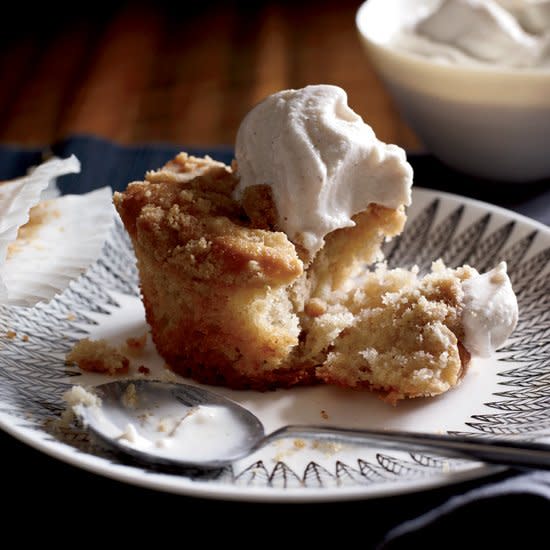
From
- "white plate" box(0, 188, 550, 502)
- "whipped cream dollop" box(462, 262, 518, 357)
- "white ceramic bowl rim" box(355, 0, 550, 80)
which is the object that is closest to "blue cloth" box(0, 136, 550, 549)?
"white plate" box(0, 188, 550, 502)

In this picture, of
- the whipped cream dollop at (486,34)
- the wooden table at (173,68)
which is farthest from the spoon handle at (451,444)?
the wooden table at (173,68)

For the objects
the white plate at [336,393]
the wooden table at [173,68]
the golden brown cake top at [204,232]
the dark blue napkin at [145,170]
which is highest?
the golden brown cake top at [204,232]

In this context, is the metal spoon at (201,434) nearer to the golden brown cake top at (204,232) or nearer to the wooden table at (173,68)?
the golden brown cake top at (204,232)

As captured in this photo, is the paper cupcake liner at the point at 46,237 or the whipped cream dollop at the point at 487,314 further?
the paper cupcake liner at the point at 46,237

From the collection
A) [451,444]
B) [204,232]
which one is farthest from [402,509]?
[204,232]

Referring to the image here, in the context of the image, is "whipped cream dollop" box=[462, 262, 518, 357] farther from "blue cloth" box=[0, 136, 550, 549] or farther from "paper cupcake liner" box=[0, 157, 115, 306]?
"paper cupcake liner" box=[0, 157, 115, 306]

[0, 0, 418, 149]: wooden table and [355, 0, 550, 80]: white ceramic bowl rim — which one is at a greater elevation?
[355, 0, 550, 80]: white ceramic bowl rim

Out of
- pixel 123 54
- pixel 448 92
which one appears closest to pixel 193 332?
pixel 448 92
